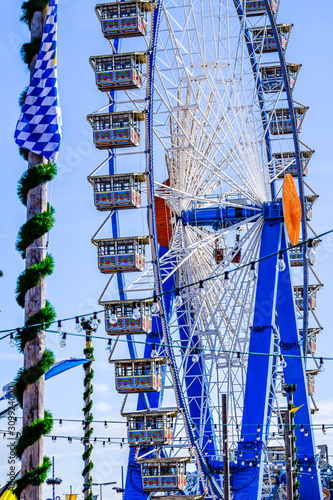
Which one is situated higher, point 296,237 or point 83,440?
point 296,237

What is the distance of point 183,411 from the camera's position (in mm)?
33062

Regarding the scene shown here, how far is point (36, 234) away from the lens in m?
13.7

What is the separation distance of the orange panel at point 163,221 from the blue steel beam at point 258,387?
3204 mm

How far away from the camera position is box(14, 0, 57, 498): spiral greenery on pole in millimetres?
13242

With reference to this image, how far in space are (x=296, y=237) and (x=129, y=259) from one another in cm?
584

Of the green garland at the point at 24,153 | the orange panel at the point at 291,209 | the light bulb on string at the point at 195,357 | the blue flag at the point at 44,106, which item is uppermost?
the orange panel at the point at 291,209

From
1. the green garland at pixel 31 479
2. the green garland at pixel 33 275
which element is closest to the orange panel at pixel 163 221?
the green garland at pixel 33 275

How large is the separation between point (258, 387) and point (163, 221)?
6183 mm

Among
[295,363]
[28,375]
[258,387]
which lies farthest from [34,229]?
[295,363]

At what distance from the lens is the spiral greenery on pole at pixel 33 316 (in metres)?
13.2

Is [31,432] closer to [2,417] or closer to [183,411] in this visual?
[2,417]

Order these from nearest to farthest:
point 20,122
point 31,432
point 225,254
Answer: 1. point 31,432
2. point 20,122
3. point 225,254

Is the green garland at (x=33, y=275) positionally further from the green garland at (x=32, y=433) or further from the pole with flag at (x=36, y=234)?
the green garland at (x=32, y=433)

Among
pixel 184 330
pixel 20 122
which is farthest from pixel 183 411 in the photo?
pixel 20 122
